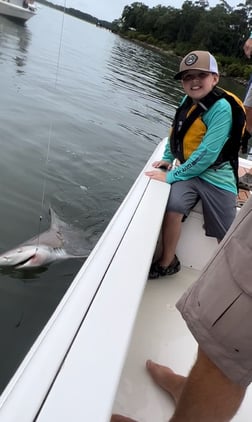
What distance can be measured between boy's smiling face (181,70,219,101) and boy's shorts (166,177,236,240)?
2.02 ft

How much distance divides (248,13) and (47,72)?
64.6 m

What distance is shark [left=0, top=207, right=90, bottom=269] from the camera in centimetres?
371

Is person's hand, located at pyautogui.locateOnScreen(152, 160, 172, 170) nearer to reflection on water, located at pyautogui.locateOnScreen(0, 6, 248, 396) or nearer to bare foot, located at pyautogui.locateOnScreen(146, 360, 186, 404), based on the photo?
reflection on water, located at pyautogui.locateOnScreen(0, 6, 248, 396)

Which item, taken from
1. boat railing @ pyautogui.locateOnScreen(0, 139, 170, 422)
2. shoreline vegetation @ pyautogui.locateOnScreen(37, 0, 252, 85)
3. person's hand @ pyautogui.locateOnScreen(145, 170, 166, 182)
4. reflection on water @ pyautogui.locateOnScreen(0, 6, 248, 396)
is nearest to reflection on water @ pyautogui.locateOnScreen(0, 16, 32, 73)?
reflection on water @ pyautogui.locateOnScreen(0, 6, 248, 396)

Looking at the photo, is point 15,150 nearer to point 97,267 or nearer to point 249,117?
point 249,117

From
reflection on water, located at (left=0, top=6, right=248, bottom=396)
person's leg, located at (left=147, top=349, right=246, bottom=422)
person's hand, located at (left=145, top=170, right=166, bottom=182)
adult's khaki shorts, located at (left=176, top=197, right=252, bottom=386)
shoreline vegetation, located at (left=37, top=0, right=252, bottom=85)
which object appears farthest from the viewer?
shoreline vegetation, located at (left=37, top=0, right=252, bottom=85)

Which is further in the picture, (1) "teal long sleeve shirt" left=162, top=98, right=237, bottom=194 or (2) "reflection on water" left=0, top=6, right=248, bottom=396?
(2) "reflection on water" left=0, top=6, right=248, bottom=396

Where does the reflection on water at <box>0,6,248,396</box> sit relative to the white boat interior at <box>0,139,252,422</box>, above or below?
below

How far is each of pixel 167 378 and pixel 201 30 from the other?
2890 inches

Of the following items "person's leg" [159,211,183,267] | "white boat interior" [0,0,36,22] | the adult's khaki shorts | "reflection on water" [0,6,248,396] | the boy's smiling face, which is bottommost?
"reflection on water" [0,6,248,396]

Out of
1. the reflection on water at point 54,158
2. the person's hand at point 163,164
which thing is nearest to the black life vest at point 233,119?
the person's hand at point 163,164

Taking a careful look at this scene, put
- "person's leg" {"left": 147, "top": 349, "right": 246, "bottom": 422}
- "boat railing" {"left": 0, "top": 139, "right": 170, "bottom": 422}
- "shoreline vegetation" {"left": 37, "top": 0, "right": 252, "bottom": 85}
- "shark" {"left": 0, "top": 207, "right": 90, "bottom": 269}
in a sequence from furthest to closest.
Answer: "shoreline vegetation" {"left": 37, "top": 0, "right": 252, "bottom": 85} → "shark" {"left": 0, "top": 207, "right": 90, "bottom": 269} → "person's leg" {"left": 147, "top": 349, "right": 246, "bottom": 422} → "boat railing" {"left": 0, "top": 139, "right": 170, "bottom": 422}

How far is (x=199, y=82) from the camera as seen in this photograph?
3.12m

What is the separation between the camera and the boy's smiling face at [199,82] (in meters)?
3.10
